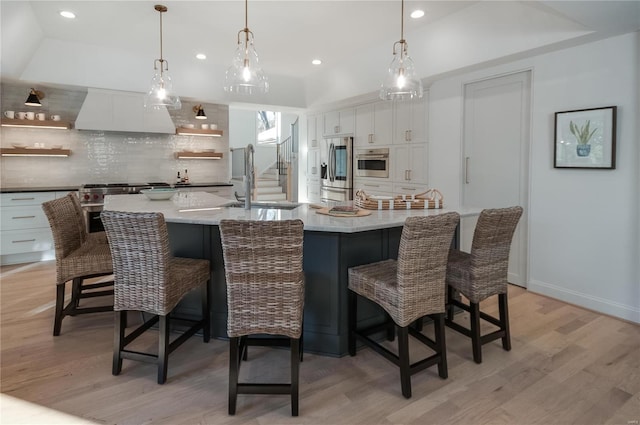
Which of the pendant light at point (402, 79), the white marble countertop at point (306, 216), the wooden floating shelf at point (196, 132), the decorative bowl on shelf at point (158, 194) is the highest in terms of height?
the wooden floating shelf at point (196, 132)

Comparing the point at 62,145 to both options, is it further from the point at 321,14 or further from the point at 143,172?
the point at 321,14

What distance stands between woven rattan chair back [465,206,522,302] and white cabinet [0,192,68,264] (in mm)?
4936

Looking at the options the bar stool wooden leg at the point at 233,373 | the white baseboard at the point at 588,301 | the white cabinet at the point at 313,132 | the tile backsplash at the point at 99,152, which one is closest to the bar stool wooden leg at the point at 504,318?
the white baseboard at the point at 588,301

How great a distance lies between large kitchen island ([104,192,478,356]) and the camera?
242 cm

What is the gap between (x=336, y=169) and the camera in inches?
256

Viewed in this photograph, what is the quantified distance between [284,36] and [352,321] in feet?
11.9

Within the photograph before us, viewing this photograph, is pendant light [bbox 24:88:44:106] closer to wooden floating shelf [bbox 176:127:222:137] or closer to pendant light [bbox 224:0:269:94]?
wooden floating shelf [bbox 176:127:222:137]

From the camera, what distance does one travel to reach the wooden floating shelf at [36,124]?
493 centimetres

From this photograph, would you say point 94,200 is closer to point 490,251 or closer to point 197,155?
point 197,155

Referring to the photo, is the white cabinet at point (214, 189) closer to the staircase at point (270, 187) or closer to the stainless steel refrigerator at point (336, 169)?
the stainless steel refrigerator at point (336, 169)

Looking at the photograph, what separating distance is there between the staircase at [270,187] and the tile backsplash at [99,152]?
7.72ft

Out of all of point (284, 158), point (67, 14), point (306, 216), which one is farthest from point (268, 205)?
point (284, 158)

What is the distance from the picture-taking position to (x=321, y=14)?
3.97m

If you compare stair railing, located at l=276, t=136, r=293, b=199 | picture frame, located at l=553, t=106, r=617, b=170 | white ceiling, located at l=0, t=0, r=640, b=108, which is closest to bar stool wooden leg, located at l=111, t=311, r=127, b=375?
white ceiling, located at l=0, t=0, r=640, b=108
